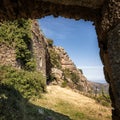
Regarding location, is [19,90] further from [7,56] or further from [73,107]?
[73,107]

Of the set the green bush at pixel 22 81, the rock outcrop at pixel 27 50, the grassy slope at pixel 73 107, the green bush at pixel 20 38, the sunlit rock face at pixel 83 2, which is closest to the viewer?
the sunlit rock face at pixel 83 2

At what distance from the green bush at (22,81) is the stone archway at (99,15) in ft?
32.4

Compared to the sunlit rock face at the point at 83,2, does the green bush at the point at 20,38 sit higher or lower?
higher

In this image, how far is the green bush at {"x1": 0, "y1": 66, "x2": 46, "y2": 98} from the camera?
16.0 metres

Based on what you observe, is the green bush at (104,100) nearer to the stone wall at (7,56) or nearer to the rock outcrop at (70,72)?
the stone wall at (7,56)

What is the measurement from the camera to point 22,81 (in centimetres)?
1639

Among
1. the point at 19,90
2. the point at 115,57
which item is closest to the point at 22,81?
the point at 19,90

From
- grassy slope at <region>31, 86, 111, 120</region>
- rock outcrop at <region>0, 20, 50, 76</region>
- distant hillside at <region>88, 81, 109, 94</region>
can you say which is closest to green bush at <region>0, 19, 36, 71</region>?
rock outcrop at <region>0, 20, 50, 76</region>

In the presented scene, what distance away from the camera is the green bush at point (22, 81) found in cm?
1599

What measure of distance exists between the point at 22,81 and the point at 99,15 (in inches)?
434

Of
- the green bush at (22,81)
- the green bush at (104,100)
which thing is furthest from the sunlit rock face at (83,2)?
the green bush at (104,100)

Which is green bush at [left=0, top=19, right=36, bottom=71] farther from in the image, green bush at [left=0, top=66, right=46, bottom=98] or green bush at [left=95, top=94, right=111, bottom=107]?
green bush at [left=95, top=94, right=111, bottom=107]

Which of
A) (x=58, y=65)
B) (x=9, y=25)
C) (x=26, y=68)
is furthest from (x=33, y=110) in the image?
(x=58, y=65)

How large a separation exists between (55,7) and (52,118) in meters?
7.70
